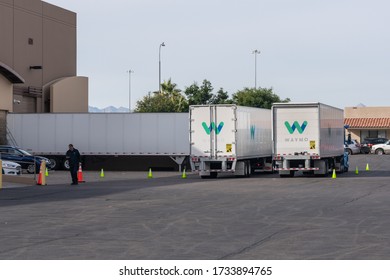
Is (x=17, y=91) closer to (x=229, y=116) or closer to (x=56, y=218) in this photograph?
(x=229, y=116)

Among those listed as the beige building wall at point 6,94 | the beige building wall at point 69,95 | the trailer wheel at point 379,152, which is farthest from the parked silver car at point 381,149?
the beige building wall at point 6,94

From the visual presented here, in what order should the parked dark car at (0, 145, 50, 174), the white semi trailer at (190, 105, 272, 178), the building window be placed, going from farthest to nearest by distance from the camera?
the building window
the parked dark car at (0, 145, 50, 174)
the white semi trailer at (190, 105, 272, 178)

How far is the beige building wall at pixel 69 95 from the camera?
65562mm

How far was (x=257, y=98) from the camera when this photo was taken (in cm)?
11425

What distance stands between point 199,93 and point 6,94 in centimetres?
5084

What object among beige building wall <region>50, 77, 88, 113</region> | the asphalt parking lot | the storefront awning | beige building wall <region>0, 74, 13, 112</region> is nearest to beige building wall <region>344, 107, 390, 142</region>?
the storefront awning

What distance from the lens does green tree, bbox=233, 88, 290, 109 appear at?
11362cm

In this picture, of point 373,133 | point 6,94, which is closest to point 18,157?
point 6,94

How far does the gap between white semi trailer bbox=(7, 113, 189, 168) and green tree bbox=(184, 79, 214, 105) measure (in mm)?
53187

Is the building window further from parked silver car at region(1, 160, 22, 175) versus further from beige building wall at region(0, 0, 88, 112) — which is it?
parked silver car at region(1, 160, 22, 175)

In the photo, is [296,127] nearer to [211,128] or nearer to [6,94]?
[211,128]

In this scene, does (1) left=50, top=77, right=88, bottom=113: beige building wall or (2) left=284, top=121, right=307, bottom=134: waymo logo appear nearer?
(2) left=284, top=121, right=307, bottom=134: waymo logo

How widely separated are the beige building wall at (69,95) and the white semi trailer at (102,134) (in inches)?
511

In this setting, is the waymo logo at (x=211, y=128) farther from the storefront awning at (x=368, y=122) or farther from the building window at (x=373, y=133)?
the building window at (x=373, y=133)
